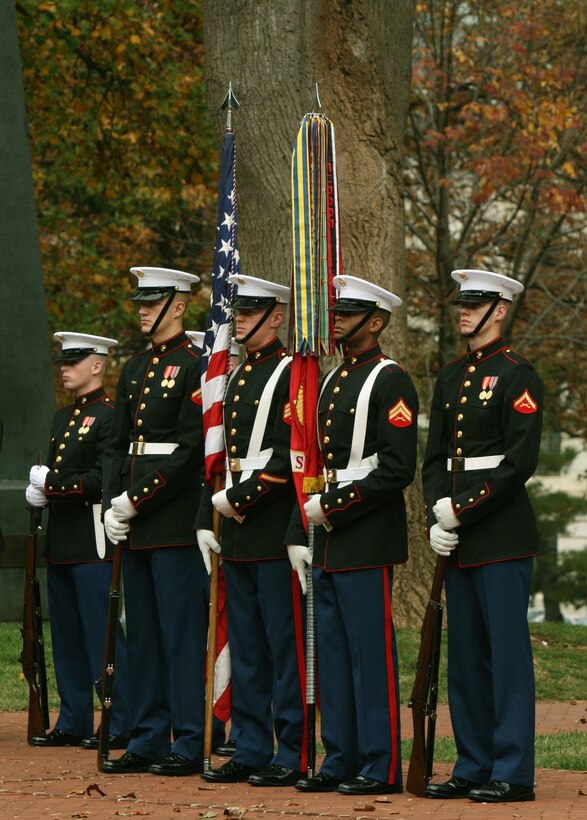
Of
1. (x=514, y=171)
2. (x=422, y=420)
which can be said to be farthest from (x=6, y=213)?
(x=422, y=420)

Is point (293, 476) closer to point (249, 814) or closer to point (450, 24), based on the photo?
point (249, 814)

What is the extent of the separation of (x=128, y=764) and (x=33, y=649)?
161cm

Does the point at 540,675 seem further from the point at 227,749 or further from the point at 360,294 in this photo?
the point at 360,294

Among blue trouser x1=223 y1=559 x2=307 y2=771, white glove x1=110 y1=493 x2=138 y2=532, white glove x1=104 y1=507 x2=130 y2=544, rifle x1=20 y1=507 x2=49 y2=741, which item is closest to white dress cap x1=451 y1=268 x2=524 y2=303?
blue trouser x1=223 y1=559 x2=307 y2=771

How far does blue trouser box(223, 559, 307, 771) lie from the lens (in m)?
7.71

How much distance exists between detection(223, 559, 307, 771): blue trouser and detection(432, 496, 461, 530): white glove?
98 centimetres

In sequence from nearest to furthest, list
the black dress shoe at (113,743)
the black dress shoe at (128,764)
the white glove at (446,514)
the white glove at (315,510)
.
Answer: the white glove at (446,514), the white glove at (315,510), the black dress shoe at (128,764), the black dress shoe at (113,743)

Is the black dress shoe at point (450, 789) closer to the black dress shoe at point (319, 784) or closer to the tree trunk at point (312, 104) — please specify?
the black dress shoe at point (319, 784)

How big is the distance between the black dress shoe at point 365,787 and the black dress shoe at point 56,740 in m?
2.52

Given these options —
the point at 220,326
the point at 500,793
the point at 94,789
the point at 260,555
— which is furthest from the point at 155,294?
the point at 500,793

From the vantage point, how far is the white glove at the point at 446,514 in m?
7.12

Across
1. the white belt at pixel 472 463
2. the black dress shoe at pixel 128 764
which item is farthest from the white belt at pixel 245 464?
the black dress shoe at pixel 128 764

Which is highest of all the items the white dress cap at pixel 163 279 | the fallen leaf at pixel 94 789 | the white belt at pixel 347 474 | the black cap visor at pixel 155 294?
the white dress cap at pixel 163 279

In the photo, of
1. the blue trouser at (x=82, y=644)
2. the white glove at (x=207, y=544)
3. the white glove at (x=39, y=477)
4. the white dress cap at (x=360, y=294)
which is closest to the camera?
the white dress cap at (x=360, y=294)
